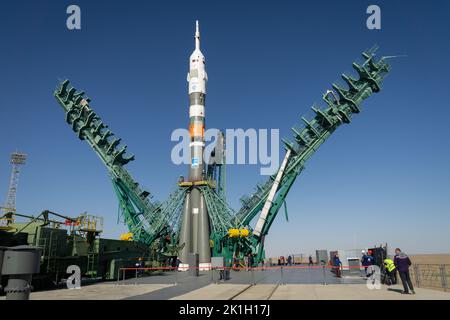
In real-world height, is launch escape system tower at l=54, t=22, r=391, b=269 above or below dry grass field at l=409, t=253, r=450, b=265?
above

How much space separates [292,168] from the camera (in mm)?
34062

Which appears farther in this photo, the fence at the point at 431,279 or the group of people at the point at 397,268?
the fence at the point at 431,279

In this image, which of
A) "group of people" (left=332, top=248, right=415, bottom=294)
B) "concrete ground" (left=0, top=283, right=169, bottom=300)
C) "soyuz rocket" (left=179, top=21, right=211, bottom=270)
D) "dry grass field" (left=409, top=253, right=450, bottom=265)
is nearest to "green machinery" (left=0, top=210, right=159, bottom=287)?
"concrete ground" (left=0, top=283, right=169, bottom=300)

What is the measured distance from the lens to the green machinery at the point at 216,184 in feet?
109

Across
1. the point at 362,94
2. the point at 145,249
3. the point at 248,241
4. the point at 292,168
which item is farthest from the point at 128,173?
the point at 362,94

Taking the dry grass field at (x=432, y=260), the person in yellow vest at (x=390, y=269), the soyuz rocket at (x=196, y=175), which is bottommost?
the dry grass field at (x=432, y=260)

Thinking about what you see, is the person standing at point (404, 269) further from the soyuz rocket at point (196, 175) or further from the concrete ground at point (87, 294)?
the soyuz rocket at point (196, 175)

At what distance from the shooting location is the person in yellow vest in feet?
50.5

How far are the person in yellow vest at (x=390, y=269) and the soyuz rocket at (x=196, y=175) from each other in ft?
62.3

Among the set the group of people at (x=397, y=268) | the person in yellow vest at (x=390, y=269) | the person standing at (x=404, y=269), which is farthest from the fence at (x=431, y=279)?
the person standing at (x=404, y=269)

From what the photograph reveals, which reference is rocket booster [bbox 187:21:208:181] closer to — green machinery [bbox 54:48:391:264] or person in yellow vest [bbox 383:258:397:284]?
green machinery [bbox 54:48:391:264]

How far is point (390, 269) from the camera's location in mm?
15328
